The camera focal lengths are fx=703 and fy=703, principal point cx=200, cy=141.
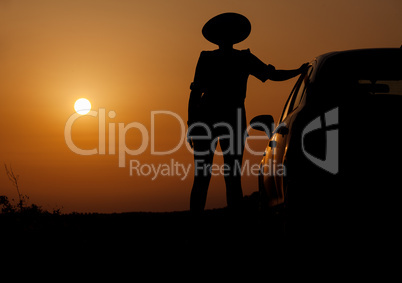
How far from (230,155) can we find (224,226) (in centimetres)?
311

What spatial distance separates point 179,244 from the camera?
8109 mm

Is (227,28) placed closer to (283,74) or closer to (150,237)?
(283,74)

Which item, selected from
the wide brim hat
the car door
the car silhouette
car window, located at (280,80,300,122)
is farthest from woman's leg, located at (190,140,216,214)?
the car silhouette

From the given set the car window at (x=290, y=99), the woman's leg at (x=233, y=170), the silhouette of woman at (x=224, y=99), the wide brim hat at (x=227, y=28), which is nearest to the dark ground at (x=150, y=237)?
the woman's leg at (x=233, y=170)

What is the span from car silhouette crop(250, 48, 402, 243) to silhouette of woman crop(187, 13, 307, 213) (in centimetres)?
227

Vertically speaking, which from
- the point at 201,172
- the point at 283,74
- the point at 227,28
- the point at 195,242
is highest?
the point at 227,28

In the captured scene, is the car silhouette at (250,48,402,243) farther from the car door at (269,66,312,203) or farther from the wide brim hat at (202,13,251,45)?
the wide brim hat at (202,13,251,45)

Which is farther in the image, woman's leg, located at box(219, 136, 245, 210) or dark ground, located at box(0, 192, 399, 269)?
woman's leg, located at box(219, 136, 245, 210)

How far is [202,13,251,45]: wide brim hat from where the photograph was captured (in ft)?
24.8

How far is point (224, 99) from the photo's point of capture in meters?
7.37

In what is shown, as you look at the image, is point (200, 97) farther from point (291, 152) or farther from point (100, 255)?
point (291, 152)

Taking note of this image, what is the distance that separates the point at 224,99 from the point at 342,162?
120 inches

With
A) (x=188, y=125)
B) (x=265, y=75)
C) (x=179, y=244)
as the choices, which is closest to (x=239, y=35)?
(x=265, y=75)

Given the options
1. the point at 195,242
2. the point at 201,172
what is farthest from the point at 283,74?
the point at 195,242
